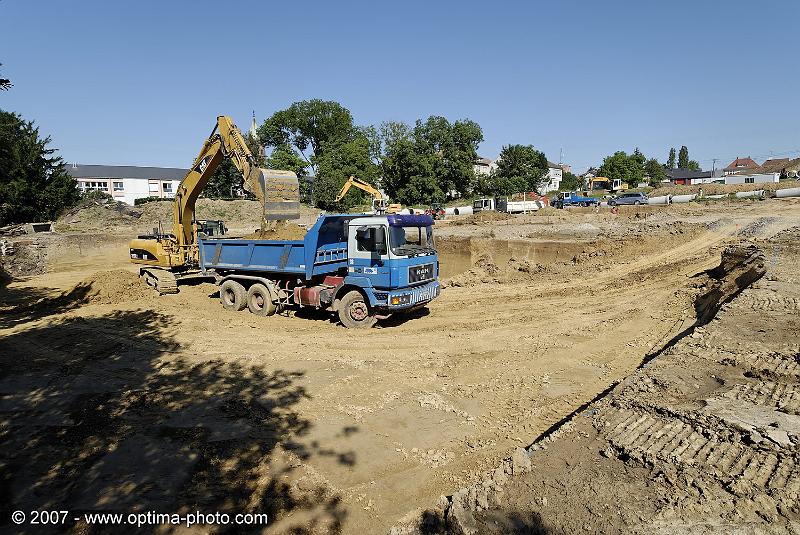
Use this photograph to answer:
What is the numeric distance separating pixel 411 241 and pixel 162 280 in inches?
333

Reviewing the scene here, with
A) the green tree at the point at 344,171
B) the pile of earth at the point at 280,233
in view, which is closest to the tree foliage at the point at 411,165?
the green tree at the point at 344,171

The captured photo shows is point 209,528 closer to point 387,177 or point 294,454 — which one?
point 294,454

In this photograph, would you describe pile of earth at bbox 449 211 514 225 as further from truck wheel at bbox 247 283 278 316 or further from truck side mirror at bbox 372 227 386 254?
truck side mirror at bbox 372 227 386 254

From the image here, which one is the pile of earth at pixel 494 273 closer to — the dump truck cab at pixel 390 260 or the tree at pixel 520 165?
the dump truck cab at pixel 390 260

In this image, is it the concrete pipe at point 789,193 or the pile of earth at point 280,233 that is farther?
the concrete pipe at point 789,193

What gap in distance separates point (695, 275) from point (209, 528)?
46.8 ft

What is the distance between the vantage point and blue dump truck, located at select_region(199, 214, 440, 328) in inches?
414

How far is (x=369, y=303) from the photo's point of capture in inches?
428

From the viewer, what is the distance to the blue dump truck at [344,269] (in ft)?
34.5

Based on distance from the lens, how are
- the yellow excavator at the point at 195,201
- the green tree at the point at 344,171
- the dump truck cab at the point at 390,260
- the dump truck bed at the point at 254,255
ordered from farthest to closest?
the green tree at the point at 344,171, the yellow excavator at the point at 195,201, the dump truck bed at the point at 254,255, the dump truck cab at the point at 390,260

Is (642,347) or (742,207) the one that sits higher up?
(742,207)

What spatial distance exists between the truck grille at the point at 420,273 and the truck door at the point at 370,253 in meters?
0.58

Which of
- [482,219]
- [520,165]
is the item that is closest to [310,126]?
[520,165]

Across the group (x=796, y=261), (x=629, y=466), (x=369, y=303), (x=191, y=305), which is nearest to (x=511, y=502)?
(x=629, y=466)
